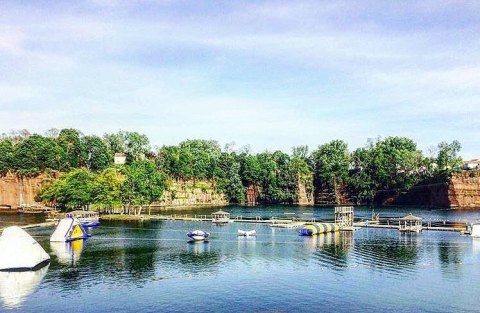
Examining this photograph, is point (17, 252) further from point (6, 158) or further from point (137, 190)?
point (6, 158)

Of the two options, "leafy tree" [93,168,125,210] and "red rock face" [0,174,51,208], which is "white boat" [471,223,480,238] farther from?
"red rock face" [0,174,51,208]

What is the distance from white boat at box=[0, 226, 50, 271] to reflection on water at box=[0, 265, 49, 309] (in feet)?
3.47

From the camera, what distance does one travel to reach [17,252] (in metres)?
66.8

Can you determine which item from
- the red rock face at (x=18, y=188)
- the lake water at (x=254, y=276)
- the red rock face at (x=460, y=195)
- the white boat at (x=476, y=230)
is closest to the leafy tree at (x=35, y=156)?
the red rock face at (x=18, y=188)

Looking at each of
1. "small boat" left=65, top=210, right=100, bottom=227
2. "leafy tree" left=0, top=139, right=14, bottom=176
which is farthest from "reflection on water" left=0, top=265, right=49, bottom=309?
"leafy tree" left=0, top=139, right=14, bottom=176

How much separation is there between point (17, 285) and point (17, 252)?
8608mm

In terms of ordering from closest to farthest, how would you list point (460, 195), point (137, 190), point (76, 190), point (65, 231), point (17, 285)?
point (17, 285)
point (65, 231)
point (76, 190)
point (137, 190)
point (460, 195)

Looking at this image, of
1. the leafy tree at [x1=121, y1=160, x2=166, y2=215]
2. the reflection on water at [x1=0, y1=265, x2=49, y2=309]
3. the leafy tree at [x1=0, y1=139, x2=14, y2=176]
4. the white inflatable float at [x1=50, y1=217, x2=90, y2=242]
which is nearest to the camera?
the reflection on water at [x1=0, y1=265, x2=49, y2=309]

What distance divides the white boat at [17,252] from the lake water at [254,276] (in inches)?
67.2

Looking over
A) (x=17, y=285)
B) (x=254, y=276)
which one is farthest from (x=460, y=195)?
(x=17, y=285)

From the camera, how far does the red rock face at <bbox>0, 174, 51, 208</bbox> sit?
190m

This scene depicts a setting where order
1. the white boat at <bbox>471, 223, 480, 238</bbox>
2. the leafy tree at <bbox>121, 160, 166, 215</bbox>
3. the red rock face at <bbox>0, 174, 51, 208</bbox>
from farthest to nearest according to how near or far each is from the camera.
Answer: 1. the red rock face at <bbox>0, 174, 51, 208</bbox>
2. the leafy tree at <bbox>121, 160, 166, 215</bbox>
3. the white boat at <bbox>471, 223, 480, 238</bbox>

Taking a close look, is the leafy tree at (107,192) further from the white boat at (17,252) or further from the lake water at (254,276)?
the white boat at (17,252)

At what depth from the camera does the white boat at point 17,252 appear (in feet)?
218
